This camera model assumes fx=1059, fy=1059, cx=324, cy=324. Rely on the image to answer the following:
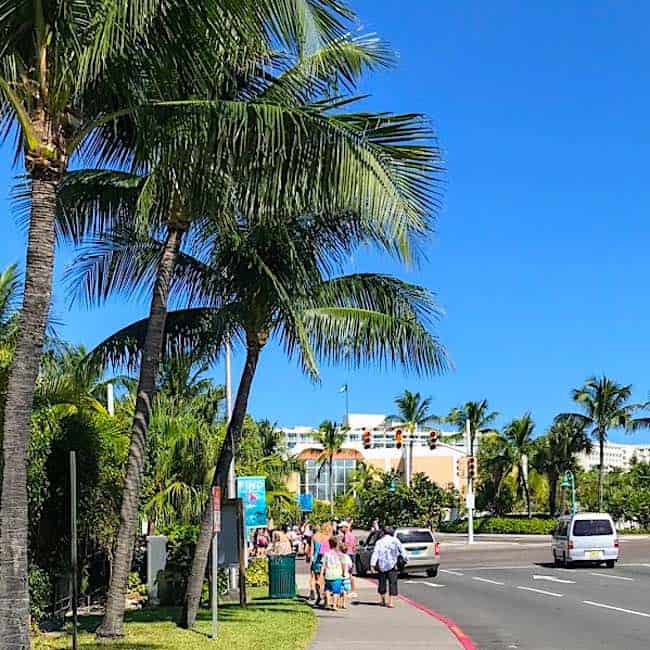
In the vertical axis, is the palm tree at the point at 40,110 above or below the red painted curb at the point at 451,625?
above

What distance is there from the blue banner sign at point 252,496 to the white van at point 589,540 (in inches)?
429

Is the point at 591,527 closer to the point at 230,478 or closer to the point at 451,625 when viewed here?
the point at 230,478

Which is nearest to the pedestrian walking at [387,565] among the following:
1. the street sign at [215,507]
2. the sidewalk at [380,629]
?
the sidewalk at [380,629]

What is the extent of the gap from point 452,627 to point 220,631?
13.4 feet

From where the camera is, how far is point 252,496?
104ft

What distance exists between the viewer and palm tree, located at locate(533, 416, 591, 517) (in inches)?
3113

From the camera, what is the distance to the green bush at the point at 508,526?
72.9 meters

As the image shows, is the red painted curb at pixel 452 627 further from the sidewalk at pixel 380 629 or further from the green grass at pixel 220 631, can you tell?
the green grass at pixel 220 631

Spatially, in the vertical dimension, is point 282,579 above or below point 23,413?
below

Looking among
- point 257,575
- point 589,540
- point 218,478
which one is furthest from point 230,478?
point 589,540

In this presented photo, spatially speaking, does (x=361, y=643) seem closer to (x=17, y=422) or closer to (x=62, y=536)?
(x=62, y=536)

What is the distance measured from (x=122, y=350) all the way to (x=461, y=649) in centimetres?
749

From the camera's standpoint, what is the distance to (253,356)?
60.2ft

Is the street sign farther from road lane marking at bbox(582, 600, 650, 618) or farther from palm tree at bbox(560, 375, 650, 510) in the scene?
palm tree at bbox(560, 375, 650, 510)
